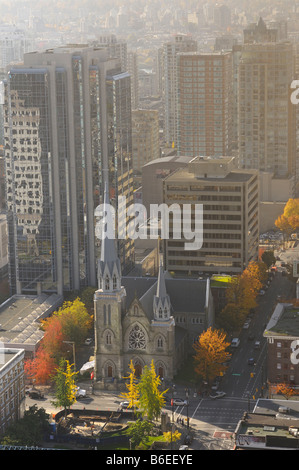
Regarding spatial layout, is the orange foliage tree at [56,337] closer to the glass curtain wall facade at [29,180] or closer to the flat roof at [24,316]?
the flat roof at [24,316]

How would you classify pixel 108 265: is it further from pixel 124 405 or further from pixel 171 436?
pixel 171 436

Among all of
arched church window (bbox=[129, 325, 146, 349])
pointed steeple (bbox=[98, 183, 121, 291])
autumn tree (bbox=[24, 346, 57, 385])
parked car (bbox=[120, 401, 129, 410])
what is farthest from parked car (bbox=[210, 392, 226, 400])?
autumn tree (bbox=[24, 346, 57, 385])

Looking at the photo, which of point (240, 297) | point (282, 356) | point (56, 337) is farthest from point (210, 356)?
point (240, 297)

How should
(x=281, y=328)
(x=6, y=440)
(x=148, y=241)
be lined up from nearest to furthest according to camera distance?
(x=6, y=440), (x=281, y=328), (x=148, y=241)

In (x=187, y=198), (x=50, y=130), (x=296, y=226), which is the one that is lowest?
(x=296, y=226)

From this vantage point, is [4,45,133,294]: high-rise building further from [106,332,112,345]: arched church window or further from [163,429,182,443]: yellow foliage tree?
[163,429,182,443]: yellow foliage tree

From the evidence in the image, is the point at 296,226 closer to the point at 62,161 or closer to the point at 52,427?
the point at 62,161

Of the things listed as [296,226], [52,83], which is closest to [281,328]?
[52,83]

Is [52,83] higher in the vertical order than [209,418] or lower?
higher
